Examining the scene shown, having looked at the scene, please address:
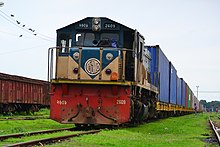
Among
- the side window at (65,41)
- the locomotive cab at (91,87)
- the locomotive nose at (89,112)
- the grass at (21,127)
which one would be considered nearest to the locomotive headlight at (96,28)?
the locomotive cab at (91,87)

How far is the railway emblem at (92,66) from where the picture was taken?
13594mm

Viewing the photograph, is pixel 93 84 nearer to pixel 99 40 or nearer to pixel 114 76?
A: pixel 114 76

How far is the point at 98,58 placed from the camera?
44.6 feet

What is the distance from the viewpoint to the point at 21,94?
99.2ft

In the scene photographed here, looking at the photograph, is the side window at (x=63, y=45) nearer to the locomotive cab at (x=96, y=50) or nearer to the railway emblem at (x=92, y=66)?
the locomotive cab at (x=96, y=50)

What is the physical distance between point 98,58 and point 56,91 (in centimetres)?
175

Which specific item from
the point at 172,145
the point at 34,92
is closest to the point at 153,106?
the point at 172,145

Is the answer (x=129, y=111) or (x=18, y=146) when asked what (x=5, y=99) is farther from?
(x=18, y=146)

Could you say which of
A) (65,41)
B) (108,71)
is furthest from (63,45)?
(108,71)

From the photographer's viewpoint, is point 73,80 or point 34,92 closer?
point 73,80

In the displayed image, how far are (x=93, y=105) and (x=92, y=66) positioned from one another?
1254 millimetres

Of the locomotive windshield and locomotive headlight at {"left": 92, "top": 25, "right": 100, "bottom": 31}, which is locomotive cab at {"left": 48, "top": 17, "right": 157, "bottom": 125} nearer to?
the locomotive windshield

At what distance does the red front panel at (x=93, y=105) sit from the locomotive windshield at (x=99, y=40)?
1627 mm

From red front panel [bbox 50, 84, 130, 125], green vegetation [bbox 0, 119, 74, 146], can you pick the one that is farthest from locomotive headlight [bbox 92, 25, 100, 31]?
green vegetation [bbox 0, 119, 74, 146]
